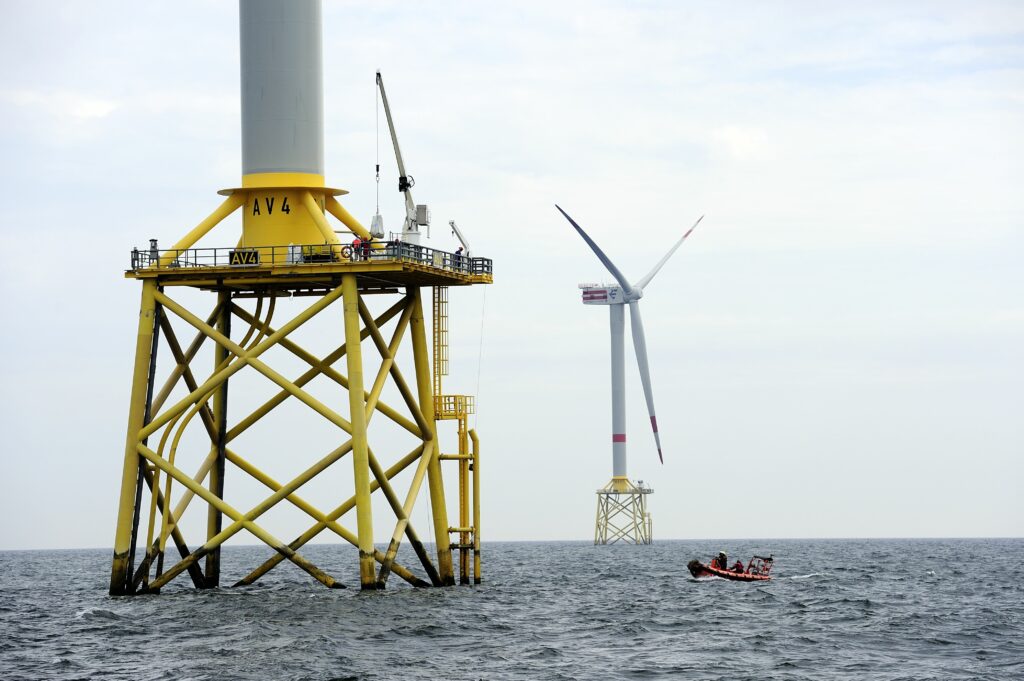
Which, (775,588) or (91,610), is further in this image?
(775,588)

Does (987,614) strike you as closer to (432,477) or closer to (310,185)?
(432,477)

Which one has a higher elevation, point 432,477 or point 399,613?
point 432,477

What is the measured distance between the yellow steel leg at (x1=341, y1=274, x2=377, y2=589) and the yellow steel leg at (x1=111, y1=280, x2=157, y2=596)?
7230 millimetres

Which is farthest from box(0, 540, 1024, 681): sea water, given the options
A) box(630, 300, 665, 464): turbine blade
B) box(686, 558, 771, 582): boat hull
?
box(630, 300, 665, 464): turbine blade

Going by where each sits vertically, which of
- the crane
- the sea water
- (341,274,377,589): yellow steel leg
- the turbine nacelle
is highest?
the turbine nacelle

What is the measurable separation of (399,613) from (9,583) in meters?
40.9

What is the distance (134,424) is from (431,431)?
34.3 ft

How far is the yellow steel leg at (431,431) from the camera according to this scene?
5875 centimetres

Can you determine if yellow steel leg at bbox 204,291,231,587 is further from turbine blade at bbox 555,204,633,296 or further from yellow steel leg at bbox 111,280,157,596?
turbine blade at bbox 555,204,633,296

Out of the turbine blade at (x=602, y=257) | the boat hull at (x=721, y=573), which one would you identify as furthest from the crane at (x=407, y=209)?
the turbine blade at (x=602, y=257)

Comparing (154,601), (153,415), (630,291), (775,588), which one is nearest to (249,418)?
(153,415)

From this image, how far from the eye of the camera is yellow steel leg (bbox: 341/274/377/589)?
52125 millimetres

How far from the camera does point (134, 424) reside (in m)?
54.8

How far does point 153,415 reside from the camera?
56031mm
